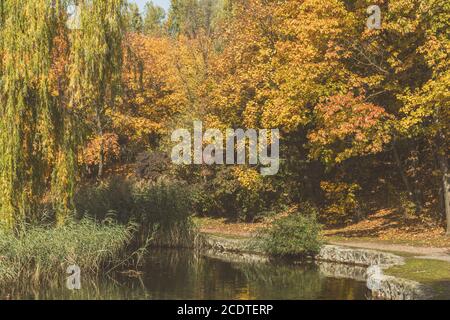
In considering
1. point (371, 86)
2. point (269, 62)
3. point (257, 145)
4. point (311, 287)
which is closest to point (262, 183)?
point (257, 145)

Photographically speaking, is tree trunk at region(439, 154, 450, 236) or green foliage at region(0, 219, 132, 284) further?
tree trunk at region(439, 154, 450, 236)

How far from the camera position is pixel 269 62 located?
27.8 metres

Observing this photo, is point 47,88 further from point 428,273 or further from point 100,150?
point 100,150

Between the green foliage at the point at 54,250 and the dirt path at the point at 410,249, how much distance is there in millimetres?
8209

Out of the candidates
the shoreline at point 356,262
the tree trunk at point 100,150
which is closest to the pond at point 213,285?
the shoreline at point 356,262

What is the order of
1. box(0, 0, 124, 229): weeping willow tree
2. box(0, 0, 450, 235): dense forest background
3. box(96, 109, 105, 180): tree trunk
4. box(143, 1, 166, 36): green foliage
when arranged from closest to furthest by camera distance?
1. box(0, 0, 124, 229): weeping willow tree
2. box(0, 0, 450, 235): dense forest background
3. box(96, 109, 105, 180): tree trunk
4. box(143, 1, 166, 36): green foliage

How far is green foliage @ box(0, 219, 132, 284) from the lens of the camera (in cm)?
1507

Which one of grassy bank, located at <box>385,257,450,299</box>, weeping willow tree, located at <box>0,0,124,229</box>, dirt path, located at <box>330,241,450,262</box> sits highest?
weeping willow tree, located at <box>0,0,124,229</box>

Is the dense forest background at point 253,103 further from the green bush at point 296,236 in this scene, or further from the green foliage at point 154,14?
the green foliage at point 154,14

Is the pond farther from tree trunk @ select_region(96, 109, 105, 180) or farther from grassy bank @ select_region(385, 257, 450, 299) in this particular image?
tree trunk @ select_region(96, 109, 105, 180)

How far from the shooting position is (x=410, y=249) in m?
19.8

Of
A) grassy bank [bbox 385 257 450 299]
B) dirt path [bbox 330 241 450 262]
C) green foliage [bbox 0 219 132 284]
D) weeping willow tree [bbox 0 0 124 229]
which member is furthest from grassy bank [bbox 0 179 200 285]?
grassy bank [bbox 385 257 450 299]

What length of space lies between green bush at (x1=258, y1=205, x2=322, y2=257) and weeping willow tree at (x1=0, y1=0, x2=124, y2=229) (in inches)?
274
